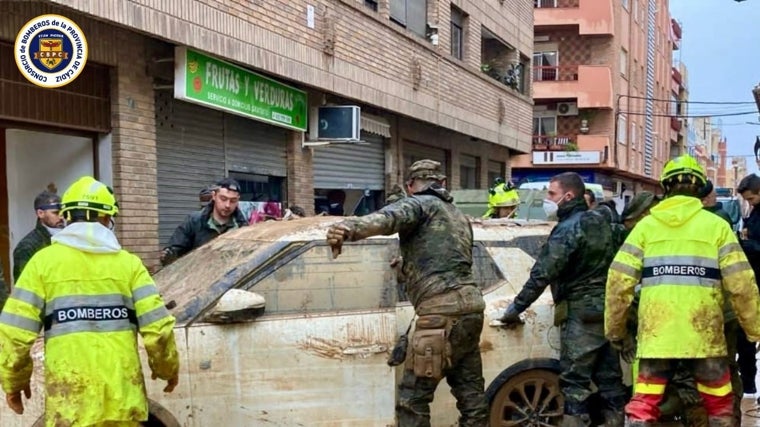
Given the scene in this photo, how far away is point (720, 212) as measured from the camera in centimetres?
609

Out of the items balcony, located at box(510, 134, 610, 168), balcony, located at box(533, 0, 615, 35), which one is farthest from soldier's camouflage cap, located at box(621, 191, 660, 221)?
balcony, located at box(533, 0, 615, 35)

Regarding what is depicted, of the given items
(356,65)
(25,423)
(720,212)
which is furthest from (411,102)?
(25,423)

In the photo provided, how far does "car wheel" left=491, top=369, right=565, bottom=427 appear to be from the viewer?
16.4 ft

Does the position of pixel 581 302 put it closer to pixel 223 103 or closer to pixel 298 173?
pixel 223 103

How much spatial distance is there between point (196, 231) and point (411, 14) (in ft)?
29.9

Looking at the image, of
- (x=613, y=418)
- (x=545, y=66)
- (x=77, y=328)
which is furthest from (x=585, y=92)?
(x=77, y=328)

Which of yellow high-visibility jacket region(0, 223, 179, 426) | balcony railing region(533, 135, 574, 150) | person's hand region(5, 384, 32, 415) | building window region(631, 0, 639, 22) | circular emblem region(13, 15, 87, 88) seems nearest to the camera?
yellow high-visibility jacket region(0, 223, 179, 426)

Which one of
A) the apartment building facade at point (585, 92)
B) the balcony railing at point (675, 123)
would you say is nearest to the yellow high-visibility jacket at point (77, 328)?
the apartment building facade at point (585, 92)

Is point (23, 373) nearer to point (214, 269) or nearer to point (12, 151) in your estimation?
point (214, 269)

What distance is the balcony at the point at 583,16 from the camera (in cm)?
3259

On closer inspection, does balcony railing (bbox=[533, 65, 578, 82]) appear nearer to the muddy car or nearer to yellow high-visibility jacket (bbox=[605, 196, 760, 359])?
the muddy car

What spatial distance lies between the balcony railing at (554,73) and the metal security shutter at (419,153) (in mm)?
17547

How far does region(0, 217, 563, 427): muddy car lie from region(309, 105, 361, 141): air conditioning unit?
645 centimetres

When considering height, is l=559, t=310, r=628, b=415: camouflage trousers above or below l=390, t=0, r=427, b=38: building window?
below
